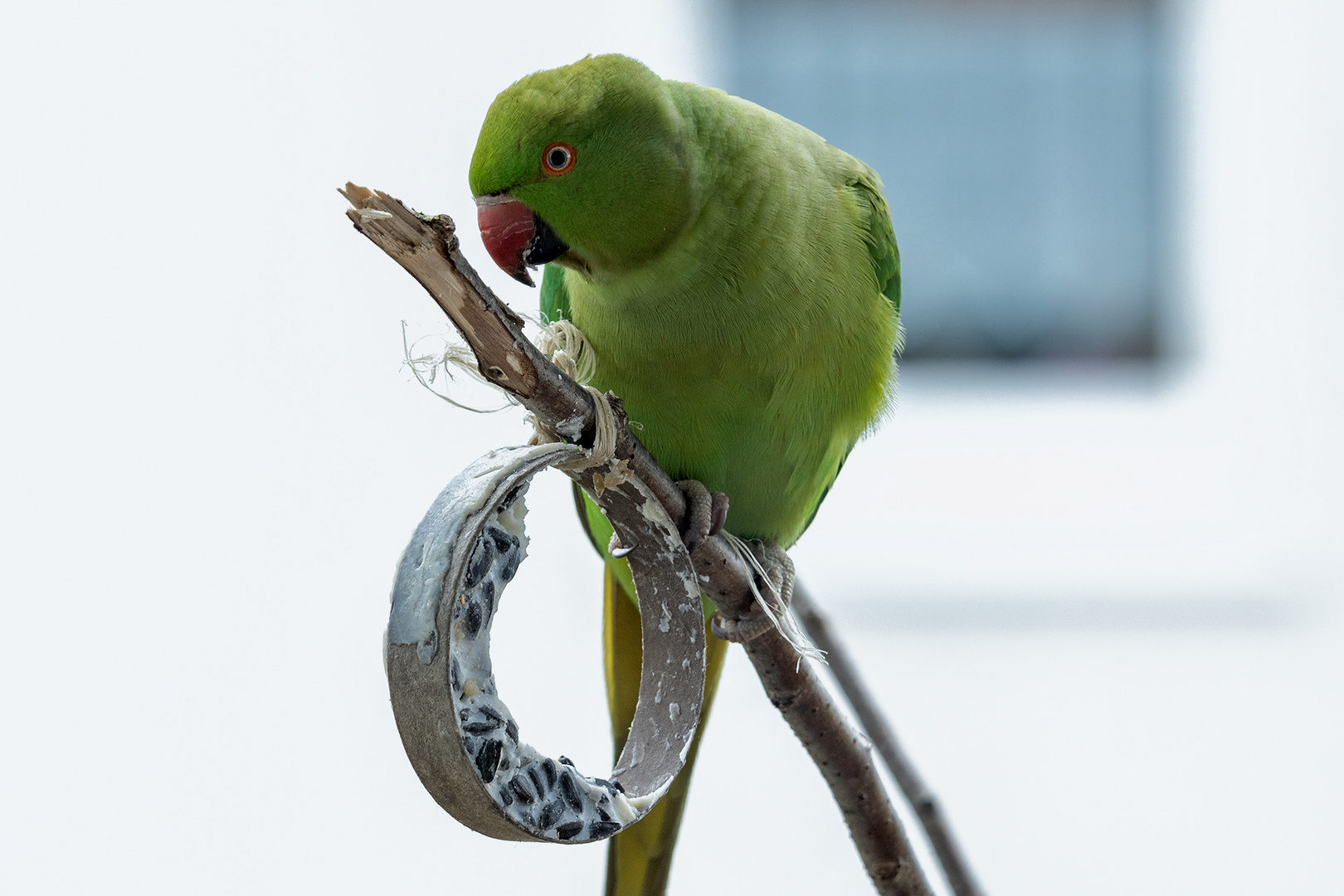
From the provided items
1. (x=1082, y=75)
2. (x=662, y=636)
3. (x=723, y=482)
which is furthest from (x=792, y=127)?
(x=1082, y=75)

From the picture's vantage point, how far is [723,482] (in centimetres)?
91

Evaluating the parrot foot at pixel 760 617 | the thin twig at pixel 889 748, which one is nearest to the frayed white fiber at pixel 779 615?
the parrot foot at pixel 760 617

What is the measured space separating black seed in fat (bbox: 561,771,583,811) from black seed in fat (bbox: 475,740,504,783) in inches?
1.8

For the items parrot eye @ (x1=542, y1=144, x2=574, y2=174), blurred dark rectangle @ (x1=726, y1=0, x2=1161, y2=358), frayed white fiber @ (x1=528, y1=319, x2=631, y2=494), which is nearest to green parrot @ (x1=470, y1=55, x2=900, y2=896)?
parrot eye @ (x1=542, y1=144, x2=574, y2=174)

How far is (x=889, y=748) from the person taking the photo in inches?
39.9

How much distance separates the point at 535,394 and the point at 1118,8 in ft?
7.33

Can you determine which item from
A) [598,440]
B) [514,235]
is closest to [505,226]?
[514,235]

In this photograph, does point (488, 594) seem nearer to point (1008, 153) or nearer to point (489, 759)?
point (489, 759)

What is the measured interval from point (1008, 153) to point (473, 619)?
216cm

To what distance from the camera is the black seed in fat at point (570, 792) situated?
53 centimetres

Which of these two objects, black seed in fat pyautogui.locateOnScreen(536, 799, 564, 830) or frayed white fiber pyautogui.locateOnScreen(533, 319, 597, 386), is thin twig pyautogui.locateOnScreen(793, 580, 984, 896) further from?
black seed in fat pyautogui.locateOnScreen(536, 799, 564, 830)

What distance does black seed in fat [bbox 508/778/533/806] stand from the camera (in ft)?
1.64

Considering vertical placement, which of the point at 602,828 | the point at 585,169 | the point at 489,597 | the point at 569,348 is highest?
the point at 585,169

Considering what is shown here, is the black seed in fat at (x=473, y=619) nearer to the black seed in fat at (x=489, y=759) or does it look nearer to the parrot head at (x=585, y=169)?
the black seed in fat at (x=489, y=759)
